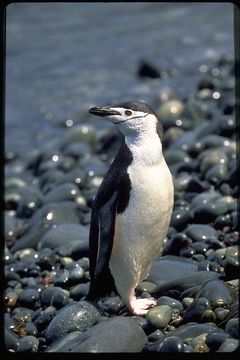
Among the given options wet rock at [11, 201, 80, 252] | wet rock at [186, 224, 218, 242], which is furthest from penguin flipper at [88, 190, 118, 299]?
wet rock at [11, 201, 80, 252]

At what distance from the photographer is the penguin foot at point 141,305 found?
4.89 meters

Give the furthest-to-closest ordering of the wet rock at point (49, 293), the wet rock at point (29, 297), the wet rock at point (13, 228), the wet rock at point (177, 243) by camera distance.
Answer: the wet rock at point (13, 228) < the wet rock at point (177, 243) < the wet rock at point (29, 297) < the wet rock at point (49, 293)

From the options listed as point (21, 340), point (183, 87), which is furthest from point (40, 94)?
point (21, 340)

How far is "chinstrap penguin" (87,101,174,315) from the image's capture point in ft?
15.7

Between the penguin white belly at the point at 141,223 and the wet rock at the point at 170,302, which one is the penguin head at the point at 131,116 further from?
the wet rock at the point at 170,302

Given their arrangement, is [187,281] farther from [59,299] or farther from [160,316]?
[59,299]

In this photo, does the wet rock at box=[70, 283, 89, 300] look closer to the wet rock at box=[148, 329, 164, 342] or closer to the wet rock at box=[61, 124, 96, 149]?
the wet rock at box=[148, 329, 164, 342]

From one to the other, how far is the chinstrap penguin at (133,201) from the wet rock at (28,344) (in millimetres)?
518

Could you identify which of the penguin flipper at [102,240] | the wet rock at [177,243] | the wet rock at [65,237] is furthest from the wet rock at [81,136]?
the penguin flipper at [102,240]

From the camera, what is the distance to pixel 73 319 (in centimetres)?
487

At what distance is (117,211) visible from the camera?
4832 mm

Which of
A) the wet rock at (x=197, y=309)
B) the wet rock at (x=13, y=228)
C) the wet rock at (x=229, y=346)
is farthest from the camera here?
the wet rock at (x=13, y=228)

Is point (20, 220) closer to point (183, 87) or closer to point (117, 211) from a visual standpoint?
point (117, 211)

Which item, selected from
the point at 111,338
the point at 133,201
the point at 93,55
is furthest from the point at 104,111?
the point at 93,55
